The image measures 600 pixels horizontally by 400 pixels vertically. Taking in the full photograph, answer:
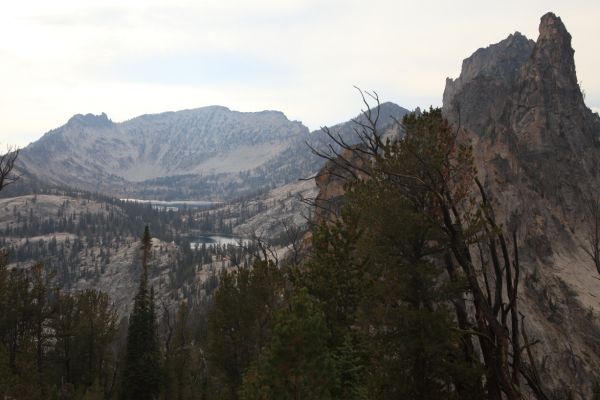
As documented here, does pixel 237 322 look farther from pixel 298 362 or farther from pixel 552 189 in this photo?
pixel 552 189

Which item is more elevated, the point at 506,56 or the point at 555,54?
the point at 506,56

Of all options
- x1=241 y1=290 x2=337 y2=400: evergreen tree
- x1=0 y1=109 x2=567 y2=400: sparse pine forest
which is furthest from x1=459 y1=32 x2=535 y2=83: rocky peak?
x1=241 y1=290 x2=337 y2=400: evergreen tree

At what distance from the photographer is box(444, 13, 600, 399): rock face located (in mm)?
45625

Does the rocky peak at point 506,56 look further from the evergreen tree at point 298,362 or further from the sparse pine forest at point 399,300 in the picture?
the evergreen tree at point 298,362

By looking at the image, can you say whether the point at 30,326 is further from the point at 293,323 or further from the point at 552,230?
the point at 552,230

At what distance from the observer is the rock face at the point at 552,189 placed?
4562 centimetres

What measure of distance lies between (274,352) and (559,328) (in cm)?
4497

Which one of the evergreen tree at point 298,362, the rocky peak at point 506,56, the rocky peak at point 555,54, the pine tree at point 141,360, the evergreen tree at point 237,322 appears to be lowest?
the pine tree at point 141,360

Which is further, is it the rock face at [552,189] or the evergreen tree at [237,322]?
the rock face at [552,189]

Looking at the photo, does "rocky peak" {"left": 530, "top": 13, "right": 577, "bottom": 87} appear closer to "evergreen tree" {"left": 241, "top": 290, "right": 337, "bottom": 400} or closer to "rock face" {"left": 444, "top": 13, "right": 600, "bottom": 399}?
"rock face" {"left": 444, "top": 13, "right": 600, "bottom": 399}

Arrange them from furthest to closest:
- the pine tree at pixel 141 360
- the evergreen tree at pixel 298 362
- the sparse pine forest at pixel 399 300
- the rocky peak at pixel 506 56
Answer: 1. the rocky peak at pixel 506 56
2. the pine tree at pixel 141 360
3. the evergreen tree at pixel 298 362
4. the sparse pine forest at pixel 399 300

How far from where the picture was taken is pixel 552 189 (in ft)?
224

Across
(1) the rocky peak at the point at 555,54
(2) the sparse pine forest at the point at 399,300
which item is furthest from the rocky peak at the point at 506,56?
(2) the sparse pine forest at the point at 399,300

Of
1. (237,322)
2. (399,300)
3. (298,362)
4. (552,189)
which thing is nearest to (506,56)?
(552,189)
